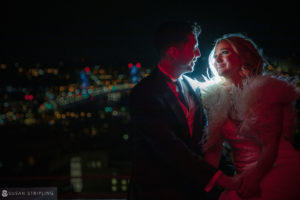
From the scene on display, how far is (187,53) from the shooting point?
163 centimetres

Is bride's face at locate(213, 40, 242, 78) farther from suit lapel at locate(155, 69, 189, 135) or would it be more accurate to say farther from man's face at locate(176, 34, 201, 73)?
suit lapel at locate(155, 69, 189, 135)

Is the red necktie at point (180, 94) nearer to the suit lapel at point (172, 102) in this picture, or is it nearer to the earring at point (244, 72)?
the suit lapel at point (172, 102)

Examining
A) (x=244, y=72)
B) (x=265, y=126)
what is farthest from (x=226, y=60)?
(x=265, y=126)

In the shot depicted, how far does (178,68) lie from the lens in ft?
5.47

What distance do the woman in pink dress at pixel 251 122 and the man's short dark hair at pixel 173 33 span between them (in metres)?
0.35

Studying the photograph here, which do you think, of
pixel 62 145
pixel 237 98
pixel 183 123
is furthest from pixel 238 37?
pixel 62 145

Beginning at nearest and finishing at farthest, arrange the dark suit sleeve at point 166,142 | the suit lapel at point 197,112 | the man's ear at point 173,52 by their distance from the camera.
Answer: the dark suit sleeve at point 166,142
the man's ear at point 173,52
the suit lapel at point 197,112

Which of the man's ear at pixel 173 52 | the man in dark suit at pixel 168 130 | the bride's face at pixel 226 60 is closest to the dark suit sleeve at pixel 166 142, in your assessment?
the man in dark suit at pixel 168 130

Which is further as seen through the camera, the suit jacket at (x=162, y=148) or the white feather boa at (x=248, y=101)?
the white feather boa at (x=248, y=101)

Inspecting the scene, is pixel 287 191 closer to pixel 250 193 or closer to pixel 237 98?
pixel 250 193

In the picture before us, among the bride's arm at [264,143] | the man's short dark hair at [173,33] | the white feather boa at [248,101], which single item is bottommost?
the bride's arm at [264,143]

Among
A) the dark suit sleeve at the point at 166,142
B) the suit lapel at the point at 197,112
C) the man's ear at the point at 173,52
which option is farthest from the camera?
the suit lapel at the point at 197,112

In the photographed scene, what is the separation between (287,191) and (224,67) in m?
0.98

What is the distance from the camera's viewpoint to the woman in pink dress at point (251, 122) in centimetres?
162
